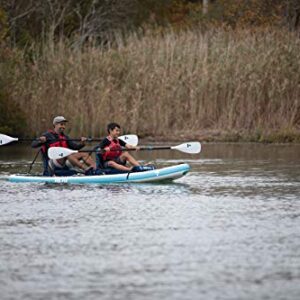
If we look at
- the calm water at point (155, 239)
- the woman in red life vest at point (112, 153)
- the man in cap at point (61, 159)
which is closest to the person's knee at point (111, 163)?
the woman in red life vest at point (112, 153)

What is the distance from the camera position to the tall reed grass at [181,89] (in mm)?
29109

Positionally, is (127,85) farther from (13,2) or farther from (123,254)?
(123,254)

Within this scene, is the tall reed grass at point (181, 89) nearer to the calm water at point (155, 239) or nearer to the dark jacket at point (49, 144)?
the dark jacket at point (49, 144)

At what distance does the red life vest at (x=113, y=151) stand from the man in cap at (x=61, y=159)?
0.33m

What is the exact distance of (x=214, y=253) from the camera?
12.0 meters

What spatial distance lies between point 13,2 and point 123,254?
86.3ft

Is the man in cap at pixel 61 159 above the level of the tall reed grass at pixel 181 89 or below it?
below

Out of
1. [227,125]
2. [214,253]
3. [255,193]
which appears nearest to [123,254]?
[214,253]

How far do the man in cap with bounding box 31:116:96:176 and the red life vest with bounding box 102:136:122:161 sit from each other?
33 centimetres

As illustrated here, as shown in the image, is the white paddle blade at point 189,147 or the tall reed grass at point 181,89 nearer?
the white paddle blade at point 189,147

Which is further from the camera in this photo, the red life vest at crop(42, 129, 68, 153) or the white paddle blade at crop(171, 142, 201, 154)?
the white paddle blade at crop(171, 142, 201, 154)

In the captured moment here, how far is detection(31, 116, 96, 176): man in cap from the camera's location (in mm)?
20266

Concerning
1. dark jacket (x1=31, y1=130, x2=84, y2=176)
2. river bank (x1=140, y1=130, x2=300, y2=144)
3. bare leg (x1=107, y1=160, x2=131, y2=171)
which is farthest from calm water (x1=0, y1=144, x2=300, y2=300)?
river bank (x1=140, y1=130, x2=300, y2=144)

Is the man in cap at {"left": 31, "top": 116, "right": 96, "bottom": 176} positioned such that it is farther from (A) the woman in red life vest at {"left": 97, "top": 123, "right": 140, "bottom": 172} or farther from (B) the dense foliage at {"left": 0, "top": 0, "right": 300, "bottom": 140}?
(B) the dense foliage at {"left": 0, "top": 0, "right": 300, "bottom": 140}
